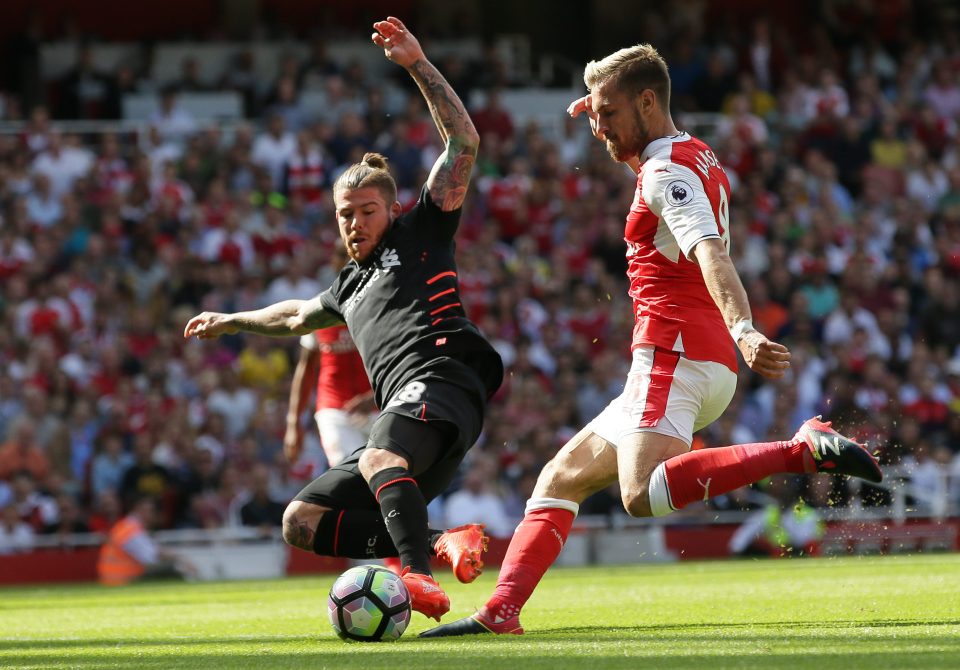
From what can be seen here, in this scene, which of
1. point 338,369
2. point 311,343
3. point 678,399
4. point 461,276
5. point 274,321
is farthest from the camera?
point 461,276

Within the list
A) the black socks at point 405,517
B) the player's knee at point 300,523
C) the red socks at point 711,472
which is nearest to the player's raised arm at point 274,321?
the player's knee at point 300,523

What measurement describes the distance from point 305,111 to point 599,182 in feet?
12.3

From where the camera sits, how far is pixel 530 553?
623cm

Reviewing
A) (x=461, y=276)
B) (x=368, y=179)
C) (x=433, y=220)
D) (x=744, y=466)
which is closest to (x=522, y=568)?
(x=744, y=466)

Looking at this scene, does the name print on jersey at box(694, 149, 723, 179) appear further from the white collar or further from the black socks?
the black socks

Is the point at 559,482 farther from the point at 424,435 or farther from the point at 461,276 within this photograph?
the point at 461,276

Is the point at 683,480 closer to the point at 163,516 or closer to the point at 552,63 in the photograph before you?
the point at 163,516

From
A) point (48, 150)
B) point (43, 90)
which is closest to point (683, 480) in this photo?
point (48, 150)

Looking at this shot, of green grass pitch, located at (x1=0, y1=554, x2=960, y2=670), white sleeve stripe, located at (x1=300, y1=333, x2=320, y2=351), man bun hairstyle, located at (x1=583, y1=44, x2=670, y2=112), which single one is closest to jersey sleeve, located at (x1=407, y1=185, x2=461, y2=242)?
man bun hairstyle, located at (x1=583, y1=44, x2=670, y2=112)

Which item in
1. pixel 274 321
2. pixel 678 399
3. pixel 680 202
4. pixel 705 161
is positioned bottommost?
pixel 678 399

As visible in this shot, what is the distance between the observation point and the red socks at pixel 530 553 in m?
6.17

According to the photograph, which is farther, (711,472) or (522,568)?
(522,568)

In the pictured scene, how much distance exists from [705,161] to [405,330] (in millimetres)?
1486

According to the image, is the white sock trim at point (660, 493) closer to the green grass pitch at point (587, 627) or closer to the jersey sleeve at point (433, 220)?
the green grass pitch at point (587, 627)
